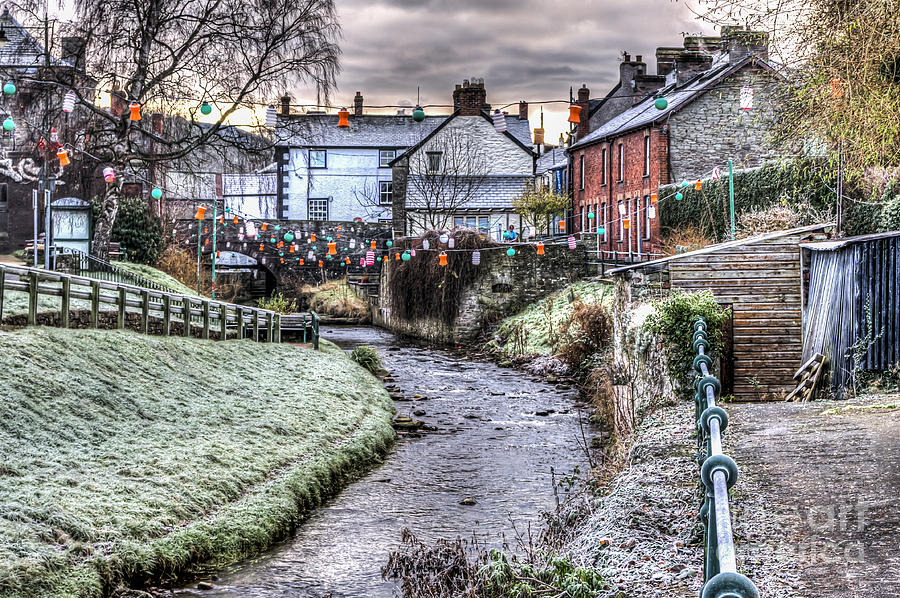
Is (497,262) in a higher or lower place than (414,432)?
higher

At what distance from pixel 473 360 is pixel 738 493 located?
23.2 meters

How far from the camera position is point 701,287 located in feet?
48.8

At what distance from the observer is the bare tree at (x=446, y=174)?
47.3 meters

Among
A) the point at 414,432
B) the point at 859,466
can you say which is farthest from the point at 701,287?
the point at 859,466

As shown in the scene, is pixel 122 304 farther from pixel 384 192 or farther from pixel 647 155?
pixel 384 192

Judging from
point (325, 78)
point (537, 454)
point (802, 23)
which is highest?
point (325, 78)

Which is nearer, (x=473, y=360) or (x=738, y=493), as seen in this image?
(x=738, y=493)

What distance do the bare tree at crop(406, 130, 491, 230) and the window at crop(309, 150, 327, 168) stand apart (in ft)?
42.1

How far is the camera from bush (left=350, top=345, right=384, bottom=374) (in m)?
25.8

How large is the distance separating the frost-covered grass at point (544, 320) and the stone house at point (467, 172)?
537 inches

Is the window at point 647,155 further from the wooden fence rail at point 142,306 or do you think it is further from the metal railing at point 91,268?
the metal railing at point 91,268

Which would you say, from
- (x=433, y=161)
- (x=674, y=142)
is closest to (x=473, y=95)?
(x=433, y=161)

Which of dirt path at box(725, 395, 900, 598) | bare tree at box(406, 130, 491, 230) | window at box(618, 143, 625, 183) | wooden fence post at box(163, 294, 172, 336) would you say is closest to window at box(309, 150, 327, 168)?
bare tree at box(406, 130, 491, 230)

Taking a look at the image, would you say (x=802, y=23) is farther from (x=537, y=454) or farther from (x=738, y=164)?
(x=738, y=164)
